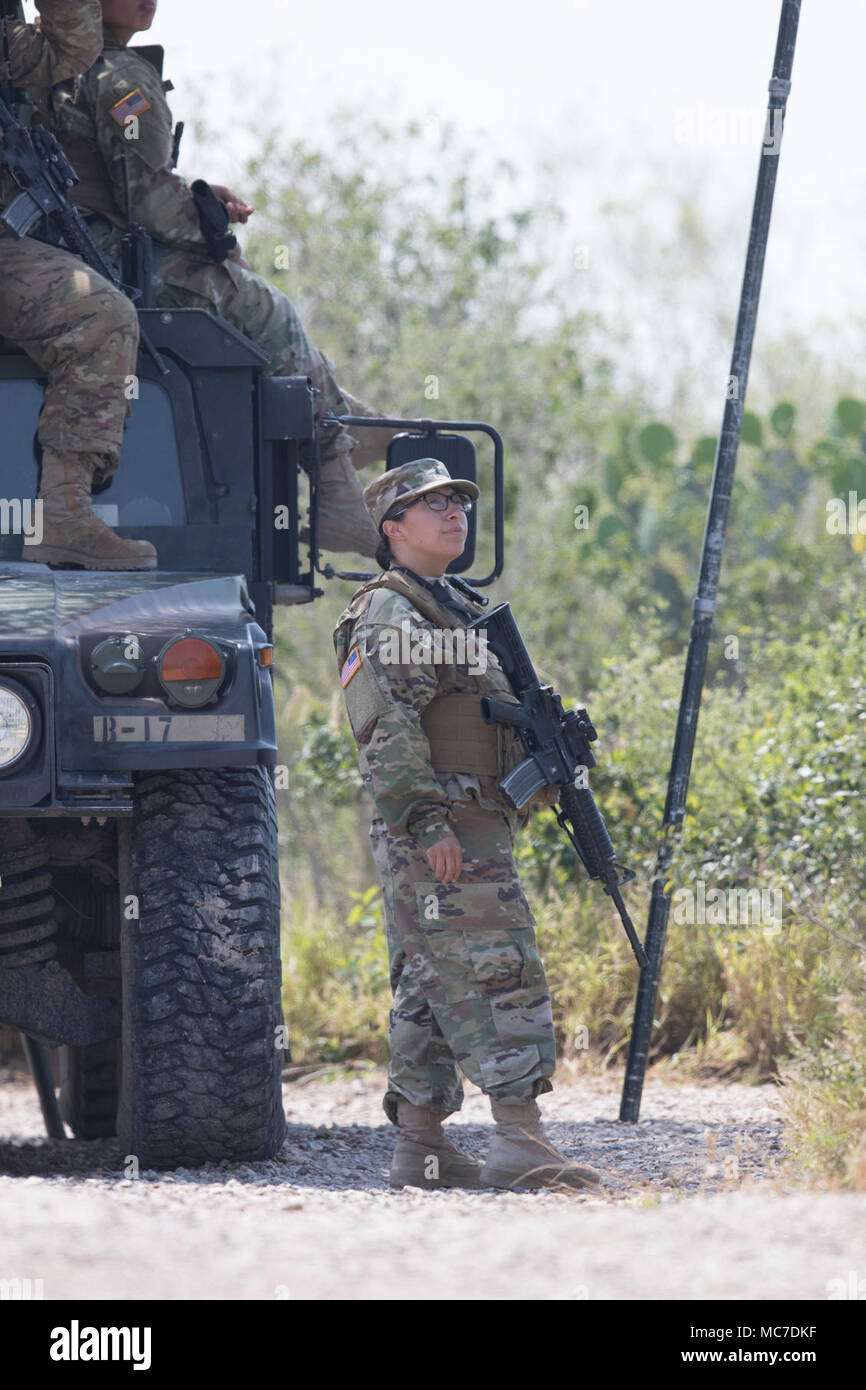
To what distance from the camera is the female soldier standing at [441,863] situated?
4.07 meters

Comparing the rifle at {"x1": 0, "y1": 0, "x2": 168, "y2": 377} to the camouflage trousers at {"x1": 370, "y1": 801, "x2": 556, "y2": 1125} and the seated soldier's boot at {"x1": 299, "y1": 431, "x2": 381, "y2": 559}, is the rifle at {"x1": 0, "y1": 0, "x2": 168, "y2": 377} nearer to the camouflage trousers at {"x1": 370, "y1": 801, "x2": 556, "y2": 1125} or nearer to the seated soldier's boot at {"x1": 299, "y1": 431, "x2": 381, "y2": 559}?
the seated soldier's boot at {"x1": 299, "y1": 431, "x2": 381, "y2": 559}

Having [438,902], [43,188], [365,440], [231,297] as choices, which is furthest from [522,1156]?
[43,188]

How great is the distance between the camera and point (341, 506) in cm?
554

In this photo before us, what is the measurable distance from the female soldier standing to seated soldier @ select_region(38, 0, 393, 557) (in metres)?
1.07

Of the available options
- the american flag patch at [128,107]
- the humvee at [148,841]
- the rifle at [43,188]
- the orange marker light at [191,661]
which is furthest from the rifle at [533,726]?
the american flag patch at [128,107]

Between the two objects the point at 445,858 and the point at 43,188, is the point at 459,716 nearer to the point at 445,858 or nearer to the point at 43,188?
the point at 445,858

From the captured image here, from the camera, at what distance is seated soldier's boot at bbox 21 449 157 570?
14.9 ft

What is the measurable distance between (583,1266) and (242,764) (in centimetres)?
159

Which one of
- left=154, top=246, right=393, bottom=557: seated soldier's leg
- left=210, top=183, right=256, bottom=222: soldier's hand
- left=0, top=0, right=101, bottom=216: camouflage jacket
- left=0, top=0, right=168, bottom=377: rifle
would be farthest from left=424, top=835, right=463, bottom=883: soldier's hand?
left=210, top=183, right=256, bottom=222: soldier's hand

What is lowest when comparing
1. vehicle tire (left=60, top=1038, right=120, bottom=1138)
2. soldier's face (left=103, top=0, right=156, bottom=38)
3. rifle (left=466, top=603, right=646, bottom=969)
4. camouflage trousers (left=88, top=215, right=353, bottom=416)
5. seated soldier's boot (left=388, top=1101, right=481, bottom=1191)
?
vehicle tire (left=60, top=1038, right=120, bottom=1138)

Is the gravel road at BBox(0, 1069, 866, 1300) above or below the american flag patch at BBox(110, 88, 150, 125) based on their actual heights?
below

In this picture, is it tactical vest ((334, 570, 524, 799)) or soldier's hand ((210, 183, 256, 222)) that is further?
soldier's hand ((210, 183, 256, 222))

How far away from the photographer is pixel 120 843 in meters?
4.11
